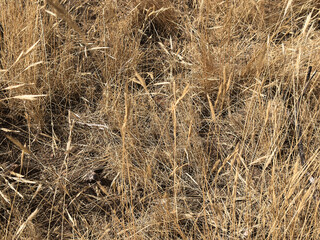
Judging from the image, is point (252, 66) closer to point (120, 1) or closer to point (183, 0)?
point (183, 0)

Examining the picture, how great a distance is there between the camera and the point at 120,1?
7.05 ft

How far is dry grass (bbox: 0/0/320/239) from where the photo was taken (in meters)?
1.36

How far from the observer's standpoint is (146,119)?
5.62 ft

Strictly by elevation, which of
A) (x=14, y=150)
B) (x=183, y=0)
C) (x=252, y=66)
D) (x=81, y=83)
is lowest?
(x=14, y=150)

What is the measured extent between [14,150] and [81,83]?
45 centimetres

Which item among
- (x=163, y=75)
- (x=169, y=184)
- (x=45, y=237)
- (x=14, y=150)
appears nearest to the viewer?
(x=45, y=237)

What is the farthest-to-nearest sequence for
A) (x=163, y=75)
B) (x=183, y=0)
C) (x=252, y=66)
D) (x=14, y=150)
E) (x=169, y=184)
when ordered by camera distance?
(x=183, y=0) → (x=163, y=75) → (x=252, y=66) → (x=14, y=150) → (x=169, y=184)

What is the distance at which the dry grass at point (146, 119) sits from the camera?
53.4 inches

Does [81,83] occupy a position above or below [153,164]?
above

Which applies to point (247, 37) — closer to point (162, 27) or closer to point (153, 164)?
point (162, 27)

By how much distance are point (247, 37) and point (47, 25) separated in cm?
103

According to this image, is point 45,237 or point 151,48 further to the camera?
point 151,48

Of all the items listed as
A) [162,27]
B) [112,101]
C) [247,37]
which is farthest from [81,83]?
[247,37]

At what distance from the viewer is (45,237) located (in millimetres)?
1330
